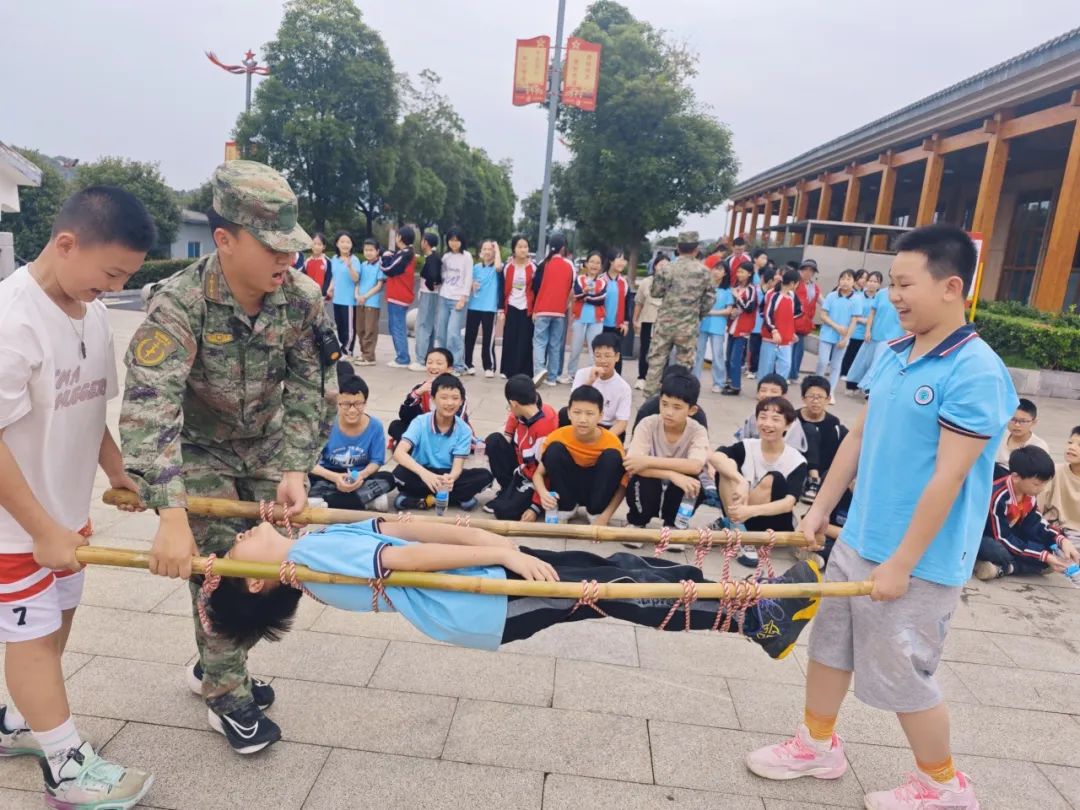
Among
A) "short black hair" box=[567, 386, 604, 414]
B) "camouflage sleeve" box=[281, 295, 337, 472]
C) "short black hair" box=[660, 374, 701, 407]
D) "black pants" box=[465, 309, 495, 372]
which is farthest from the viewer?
"black pants" box=[465, 309, 495, 372]

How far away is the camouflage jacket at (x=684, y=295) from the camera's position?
8.35m

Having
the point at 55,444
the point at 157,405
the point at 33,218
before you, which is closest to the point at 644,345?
the point at 157,405

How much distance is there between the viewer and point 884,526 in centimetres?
231

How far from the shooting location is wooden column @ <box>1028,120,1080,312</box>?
1209cm

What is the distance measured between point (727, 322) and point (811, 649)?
24.8ft

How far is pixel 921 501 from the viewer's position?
213 centimetres

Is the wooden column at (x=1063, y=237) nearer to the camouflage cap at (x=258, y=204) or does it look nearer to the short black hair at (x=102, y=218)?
the camouflage cap at (x=258, y=204)

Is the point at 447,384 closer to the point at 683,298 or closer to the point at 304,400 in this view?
the point at 304,400

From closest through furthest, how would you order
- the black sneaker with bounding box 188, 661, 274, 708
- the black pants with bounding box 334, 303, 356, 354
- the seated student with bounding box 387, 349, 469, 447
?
the black sneaker with bounding box 188, 661, 274, 708
the seated student with bounding box 387, 349, 469, 447
the black pants with bounding box 334, 303, 356, 354

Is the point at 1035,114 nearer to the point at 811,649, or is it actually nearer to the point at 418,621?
the point at 811,649

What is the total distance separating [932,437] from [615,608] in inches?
44.7

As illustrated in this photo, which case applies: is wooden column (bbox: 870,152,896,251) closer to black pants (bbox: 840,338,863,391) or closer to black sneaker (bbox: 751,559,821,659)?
black pants (bbox: 840,338,863,391)

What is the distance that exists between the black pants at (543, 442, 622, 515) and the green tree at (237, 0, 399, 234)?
25358 millimetres

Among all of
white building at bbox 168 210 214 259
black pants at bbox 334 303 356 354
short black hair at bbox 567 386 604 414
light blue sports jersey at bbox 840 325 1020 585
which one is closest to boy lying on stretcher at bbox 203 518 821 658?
light blue sports jersey at bbox 840 325 1020 585
